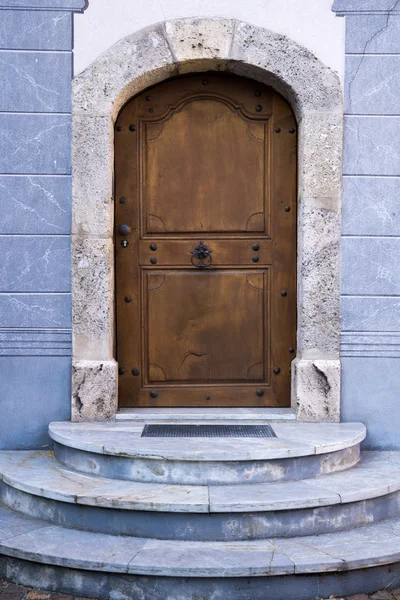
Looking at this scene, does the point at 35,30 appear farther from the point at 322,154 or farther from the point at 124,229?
the point at 322,154

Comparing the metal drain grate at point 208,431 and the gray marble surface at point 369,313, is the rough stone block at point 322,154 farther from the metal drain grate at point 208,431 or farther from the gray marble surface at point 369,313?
the metal drain grate at point 208,431

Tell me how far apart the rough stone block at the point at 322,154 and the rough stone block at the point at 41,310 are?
1779mm

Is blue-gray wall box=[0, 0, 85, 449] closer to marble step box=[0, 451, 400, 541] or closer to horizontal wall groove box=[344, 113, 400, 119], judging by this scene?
marble step box=[0, 451, 400, 541]

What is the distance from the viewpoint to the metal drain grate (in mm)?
4230

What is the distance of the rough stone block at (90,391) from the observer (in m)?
Result: 4.56

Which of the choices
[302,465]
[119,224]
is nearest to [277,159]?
[119,224]

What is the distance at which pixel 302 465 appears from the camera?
154 inches

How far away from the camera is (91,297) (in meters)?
4.59

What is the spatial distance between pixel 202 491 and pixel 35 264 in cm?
192

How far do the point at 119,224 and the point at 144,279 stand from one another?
1.38 ft

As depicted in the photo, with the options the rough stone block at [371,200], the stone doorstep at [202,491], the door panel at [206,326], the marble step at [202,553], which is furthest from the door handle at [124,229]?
the marble step at [202,553]

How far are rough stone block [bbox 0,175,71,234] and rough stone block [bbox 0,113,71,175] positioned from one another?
8cm

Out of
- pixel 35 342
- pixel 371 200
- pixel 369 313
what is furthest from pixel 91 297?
pixel 371 200

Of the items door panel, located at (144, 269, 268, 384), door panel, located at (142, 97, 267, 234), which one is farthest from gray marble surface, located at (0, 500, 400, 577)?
door panel, located at (142, 97, 267, 234)
